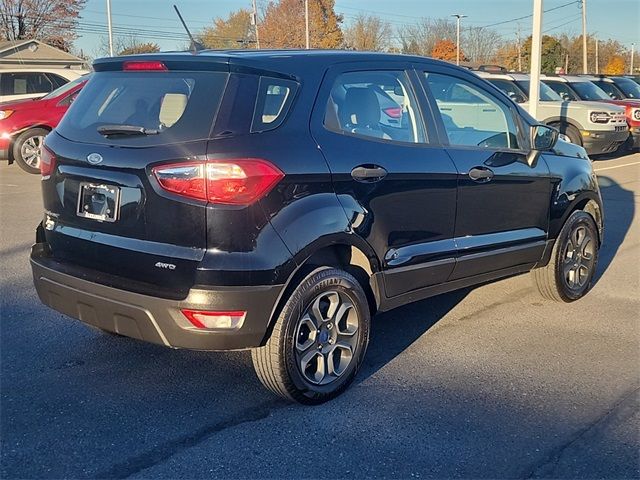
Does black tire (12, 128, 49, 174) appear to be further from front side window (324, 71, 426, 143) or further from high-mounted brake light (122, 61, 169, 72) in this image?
front side window (324, 71, 426, 143)

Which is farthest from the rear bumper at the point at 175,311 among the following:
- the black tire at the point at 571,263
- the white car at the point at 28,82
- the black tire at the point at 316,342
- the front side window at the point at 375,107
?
the white car at the point at 28,82

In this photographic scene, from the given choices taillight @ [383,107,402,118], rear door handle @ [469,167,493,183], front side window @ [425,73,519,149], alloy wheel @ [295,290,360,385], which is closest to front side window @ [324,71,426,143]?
taillight @ [383,107,402,118]

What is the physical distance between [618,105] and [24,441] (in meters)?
15.7

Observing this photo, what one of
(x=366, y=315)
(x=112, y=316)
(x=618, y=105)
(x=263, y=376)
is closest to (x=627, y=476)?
(x=366, y=315)

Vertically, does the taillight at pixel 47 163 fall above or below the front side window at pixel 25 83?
below

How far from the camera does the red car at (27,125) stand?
12.2 meters

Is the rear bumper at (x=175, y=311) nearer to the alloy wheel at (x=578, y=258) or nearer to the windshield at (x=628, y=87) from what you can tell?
the alloy wheel at (x=578, y=258)

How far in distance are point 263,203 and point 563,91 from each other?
50.0ft

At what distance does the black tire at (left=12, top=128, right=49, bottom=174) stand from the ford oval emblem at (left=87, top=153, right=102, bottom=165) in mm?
9696

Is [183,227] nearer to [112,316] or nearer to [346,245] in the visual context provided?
[112,316]

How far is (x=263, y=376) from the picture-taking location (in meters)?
3.58

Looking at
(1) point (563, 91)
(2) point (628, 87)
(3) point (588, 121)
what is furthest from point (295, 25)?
(3) point (588, 121)

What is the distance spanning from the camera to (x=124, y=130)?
137 inches

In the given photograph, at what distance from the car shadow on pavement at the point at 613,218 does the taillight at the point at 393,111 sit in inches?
119
